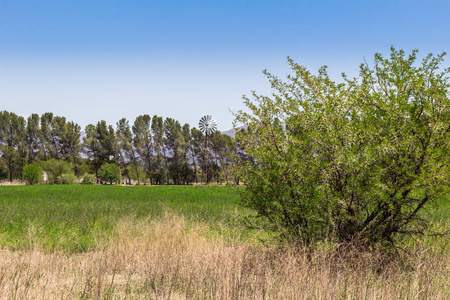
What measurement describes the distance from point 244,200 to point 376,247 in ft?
8.14

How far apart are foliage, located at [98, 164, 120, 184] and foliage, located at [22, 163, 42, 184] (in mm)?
12522

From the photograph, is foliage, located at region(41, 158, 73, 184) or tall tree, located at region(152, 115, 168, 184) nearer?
foliage, located at region(41, 158, 73, 184)

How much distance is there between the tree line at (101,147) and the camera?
64812 millimetres

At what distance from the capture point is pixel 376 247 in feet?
18.2

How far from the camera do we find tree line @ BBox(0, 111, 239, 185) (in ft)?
213

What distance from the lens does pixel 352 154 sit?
5.14 metres

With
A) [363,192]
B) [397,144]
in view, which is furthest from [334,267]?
[397,144]

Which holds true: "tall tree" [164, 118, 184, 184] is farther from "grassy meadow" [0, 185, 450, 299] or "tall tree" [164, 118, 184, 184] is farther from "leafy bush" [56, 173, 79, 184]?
"grassy meadow" [0, 185, 450, 299]

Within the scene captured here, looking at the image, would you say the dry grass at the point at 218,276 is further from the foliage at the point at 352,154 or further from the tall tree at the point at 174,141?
the tall tree at the point at 174,141

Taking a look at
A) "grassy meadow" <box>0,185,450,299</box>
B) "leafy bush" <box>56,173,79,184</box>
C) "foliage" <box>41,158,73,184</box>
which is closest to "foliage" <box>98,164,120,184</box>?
"foliage" <box>41,158,73,184</box>

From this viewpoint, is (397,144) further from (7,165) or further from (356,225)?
(7,165)

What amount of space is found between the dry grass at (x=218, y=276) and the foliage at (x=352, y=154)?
0.61 metres

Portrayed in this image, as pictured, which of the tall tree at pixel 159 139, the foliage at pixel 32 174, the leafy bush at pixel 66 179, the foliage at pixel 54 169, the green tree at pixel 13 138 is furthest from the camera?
the tall tree at pixel 159 139

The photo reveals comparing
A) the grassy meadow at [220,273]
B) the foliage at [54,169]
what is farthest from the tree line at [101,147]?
the grassy meadow at [220,273]
